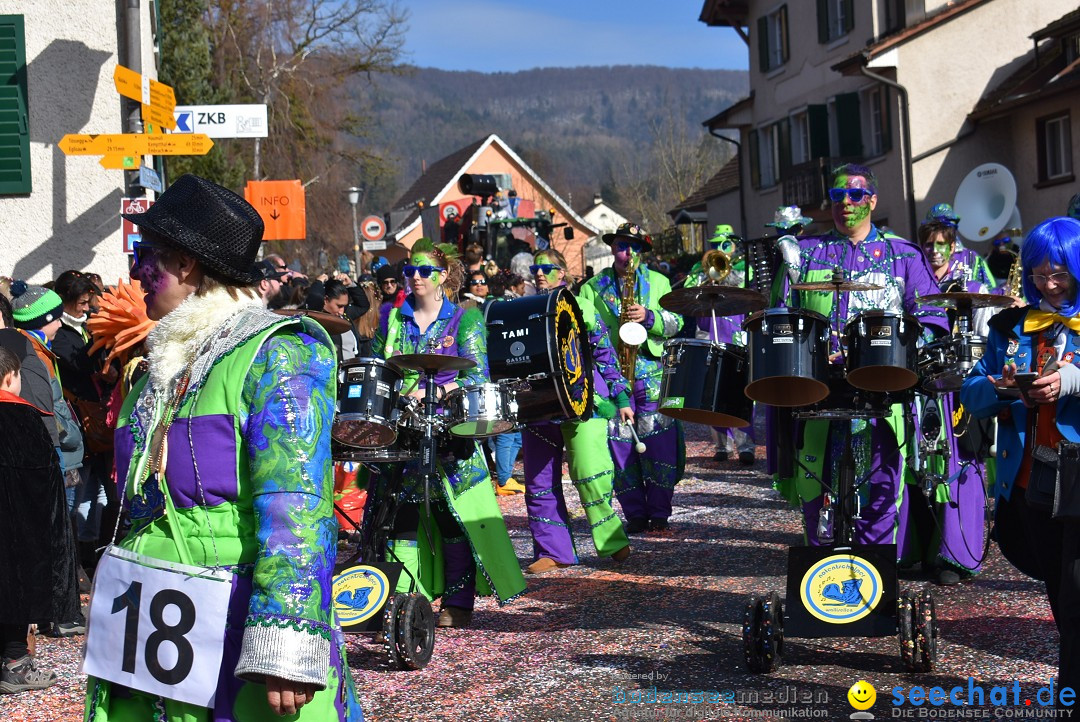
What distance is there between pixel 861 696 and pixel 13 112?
1101cm

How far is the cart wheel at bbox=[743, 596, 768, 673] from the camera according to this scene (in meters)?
5.72

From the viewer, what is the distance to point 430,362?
6.25m

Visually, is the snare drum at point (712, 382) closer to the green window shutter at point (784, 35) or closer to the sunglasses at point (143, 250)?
the sunglasses at point (143, 250)

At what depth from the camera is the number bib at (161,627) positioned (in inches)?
112

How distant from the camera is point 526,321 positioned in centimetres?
702

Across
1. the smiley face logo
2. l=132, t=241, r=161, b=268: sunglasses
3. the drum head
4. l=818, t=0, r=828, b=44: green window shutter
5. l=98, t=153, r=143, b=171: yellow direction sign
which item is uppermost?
l=818, t=0, r=828, b=44: green window shutter

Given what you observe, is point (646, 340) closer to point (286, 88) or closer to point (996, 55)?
point (996, 55)

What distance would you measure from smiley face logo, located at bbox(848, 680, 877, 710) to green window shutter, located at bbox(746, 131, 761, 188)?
30.6 m

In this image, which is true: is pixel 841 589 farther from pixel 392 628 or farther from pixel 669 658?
pixel 392 628

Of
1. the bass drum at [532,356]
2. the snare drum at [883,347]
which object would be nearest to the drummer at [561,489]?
the bass drum at [532,356]

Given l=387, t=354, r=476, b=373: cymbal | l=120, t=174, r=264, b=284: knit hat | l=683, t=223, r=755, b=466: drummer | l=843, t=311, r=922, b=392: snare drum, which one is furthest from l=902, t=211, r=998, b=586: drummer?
l=120, t=174, r=264, b=284: knit hat

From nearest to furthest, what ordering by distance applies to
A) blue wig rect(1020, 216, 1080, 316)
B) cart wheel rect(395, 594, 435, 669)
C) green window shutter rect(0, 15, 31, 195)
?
blue wig rect(1020, 216, 1080, 316) → cart wheel rect(395, 594, 435, 669) → green window shutter rect(0, 15, 31, 195)

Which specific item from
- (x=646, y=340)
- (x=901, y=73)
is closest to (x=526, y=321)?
(x=646, y=340)

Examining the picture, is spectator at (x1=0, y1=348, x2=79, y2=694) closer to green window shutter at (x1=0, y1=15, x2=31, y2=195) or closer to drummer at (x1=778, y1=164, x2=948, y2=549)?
drummer at (x1=778, y1=164, x2=948, y2=549)
